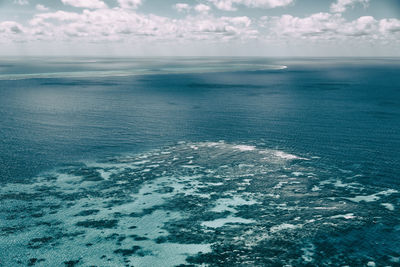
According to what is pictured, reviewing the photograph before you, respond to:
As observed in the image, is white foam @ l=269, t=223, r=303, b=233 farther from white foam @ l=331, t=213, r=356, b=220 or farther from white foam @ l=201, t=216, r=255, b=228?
white foam @ l=331, t=213, r=356, b=220

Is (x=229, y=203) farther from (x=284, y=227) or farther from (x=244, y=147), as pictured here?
(x=244, y=147)

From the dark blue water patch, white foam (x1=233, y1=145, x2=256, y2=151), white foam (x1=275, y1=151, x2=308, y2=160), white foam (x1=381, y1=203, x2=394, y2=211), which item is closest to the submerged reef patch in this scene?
white foam (x1=381, y1=203, x2=394, y2=211)

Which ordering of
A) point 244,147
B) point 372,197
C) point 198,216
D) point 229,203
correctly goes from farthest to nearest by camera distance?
point 244,147
point 372,197
point 229,203
point 198,216

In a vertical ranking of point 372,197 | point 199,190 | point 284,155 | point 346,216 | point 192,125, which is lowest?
point 346,216

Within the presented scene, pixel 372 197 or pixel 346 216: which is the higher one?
pixel 372 197

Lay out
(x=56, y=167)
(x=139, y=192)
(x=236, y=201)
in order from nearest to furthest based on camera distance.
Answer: (x=236, y=201), (x=139, y=192), (x=56, y=167)

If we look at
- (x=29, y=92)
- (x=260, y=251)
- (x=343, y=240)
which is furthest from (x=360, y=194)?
(x=29, y=92)

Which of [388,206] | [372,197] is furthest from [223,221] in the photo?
[388,206]

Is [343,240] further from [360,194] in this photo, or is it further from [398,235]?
[360,194]

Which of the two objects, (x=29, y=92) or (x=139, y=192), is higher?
(x=29, y=92)
